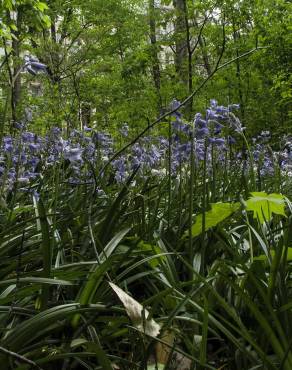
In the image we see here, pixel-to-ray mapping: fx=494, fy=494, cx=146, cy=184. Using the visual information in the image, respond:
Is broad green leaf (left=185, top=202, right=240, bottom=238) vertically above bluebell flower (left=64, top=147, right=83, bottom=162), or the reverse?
bluebell flower (left=64, top=147, right=83, bottom=162)

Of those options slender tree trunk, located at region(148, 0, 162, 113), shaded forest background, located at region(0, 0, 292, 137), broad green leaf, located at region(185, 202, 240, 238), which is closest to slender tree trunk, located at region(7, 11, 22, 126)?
shaded forest background, located at region(0, 0, 292, 137)

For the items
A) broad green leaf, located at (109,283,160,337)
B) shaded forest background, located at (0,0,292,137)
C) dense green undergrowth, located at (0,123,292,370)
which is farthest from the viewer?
shaded forest background, located at (0,0,292,137)

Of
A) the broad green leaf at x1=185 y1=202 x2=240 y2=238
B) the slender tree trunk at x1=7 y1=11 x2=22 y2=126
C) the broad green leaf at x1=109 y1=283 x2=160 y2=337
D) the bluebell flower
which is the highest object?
the slender tree trunk at x1=7 y1=11 x2=22 y2=126

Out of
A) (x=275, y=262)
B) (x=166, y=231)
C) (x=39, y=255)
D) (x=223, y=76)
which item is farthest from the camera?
(x=223, y=76)

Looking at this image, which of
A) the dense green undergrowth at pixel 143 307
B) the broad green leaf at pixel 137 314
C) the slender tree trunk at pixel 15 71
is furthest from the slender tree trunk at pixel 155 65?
the broad green leaf at pixel 137 314

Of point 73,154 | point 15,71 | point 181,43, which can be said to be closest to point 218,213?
point 73,154

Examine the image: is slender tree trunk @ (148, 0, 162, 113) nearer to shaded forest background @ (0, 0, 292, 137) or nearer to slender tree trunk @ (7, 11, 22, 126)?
shaded forest background @ (0, 0, 292, 137)

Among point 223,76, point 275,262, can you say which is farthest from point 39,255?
point 223,76

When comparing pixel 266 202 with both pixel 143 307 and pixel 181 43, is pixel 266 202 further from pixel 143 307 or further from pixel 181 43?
pixel 181 43

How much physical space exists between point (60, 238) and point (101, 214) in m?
0.37

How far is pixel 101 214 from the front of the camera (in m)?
2.62

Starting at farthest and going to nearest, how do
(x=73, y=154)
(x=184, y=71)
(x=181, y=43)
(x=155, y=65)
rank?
(x=181, y=43), (x=155, y=65), (x=184, y=71), (x=73, y=154)

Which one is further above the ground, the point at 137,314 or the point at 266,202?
the point at 266,202

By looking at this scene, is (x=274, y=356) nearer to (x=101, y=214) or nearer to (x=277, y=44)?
(x=101, y=214)
